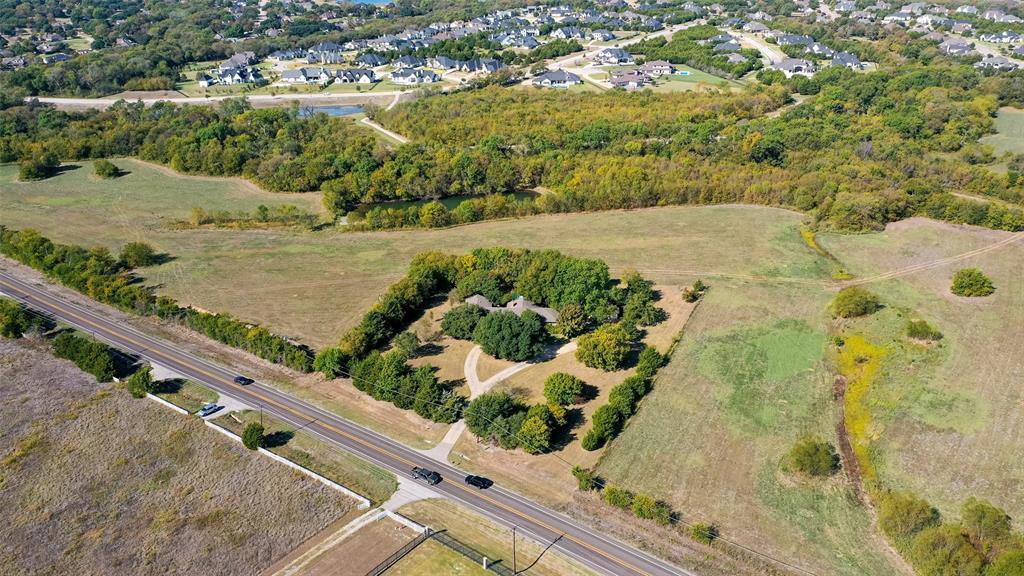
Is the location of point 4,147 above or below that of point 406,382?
above

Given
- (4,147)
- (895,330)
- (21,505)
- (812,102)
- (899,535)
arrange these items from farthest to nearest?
(812,102)
(4,147)
(895,330)
(21,505)
(899,535)

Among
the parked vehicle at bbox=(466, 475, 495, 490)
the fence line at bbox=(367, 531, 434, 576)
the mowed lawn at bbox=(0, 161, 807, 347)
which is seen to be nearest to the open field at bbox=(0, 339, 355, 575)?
the fence line at bbox=(367, 531, 434, 576)

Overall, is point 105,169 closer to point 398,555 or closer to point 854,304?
point 398,555

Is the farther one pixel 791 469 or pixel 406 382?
pixel 406 382

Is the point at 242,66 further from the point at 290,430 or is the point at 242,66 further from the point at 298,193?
the point at 290,430

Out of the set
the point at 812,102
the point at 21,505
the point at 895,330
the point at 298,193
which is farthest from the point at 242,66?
the point at 895,330

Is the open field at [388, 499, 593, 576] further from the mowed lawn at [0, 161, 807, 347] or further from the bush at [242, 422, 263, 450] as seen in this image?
the mowed lawn at [0, 161, 807, 347]

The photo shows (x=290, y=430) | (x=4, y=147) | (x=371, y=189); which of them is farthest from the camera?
(x=4, y=147)
